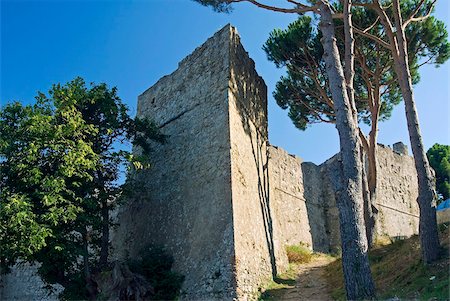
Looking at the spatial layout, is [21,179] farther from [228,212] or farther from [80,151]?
[228,212]

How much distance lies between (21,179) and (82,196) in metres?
1.23

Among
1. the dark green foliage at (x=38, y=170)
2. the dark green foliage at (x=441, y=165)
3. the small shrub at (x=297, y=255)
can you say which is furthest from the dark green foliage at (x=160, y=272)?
the dark green foliage at (x=441, y=165)

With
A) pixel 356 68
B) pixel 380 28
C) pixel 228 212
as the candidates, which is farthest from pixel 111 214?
pixel 380 28

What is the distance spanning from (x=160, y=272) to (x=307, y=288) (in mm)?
3067

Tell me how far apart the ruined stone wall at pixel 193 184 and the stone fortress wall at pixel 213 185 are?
2 cm

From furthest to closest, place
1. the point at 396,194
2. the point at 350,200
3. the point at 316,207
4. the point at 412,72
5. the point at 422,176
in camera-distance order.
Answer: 1. the point at 396,194
2. the point at 316,207
3. the point at 412,72
4. the point at 422,176
5. the point at 350,200

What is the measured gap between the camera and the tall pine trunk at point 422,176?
23.9ft

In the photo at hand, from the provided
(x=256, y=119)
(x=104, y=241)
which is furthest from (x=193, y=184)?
(x=256, y=119)

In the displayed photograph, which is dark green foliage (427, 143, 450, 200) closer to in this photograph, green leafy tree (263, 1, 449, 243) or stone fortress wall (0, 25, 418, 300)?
green leafy tree (263, 1, 449, 243)

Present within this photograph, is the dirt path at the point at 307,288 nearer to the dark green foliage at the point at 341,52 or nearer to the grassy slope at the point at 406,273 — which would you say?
the grassy slope at the point at 406,273

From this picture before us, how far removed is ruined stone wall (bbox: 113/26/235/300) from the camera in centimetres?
809

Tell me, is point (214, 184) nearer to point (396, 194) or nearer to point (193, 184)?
point (193, 184)

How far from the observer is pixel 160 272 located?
862cm

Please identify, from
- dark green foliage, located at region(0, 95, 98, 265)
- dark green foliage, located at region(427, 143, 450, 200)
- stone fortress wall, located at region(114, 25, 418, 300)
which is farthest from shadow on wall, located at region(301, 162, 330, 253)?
dark green foliage, located at region(427, 143, 450, 200)
